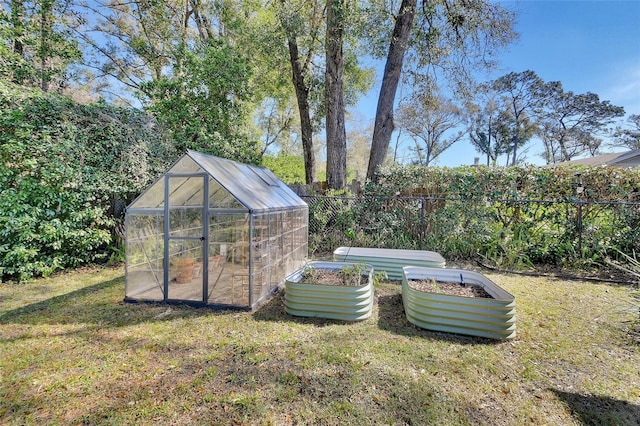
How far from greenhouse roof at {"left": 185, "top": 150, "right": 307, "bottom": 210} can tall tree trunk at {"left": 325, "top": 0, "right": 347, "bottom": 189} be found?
3.07 metres

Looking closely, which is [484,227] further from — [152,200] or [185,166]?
[152,200]

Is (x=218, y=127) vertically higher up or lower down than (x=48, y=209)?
higher up

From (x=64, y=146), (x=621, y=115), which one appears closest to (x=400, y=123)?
(x=621, y=115)

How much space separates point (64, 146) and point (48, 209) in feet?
3.86

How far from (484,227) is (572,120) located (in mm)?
24744

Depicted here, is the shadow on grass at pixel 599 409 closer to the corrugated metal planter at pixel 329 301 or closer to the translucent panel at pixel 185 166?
the corrugated metal planter at pixel 329 301

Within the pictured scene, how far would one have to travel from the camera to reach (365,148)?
29.1 metres

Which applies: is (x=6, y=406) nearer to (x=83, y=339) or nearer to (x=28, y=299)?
(x=83, y=339)

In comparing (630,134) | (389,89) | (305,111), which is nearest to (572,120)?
(630,134)

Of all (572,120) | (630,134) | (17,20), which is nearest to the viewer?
(17,20)

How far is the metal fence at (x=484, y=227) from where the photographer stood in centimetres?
608

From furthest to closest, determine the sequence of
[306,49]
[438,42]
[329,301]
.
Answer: [306,49] < [438,42] < [329,301]

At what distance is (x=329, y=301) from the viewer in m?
3.62

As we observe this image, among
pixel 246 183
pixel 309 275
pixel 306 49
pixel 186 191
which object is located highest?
pixel 306 49
